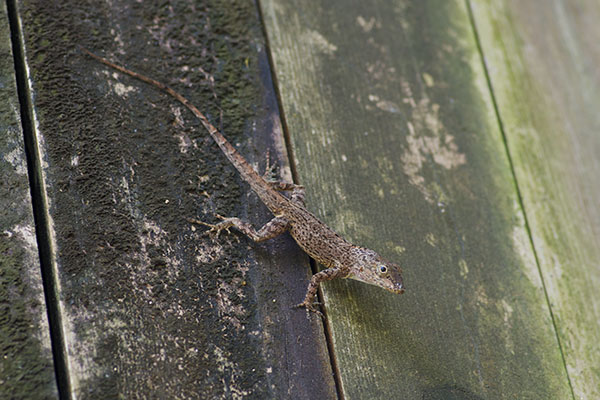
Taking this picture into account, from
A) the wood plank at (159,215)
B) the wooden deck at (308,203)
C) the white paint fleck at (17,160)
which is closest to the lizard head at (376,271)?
the wooden deck at (308,203)

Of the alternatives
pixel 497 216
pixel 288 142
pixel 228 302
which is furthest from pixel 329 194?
pixel 497 216

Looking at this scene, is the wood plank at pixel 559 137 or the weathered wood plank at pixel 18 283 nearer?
the weathered wood plank at pixel 18 283

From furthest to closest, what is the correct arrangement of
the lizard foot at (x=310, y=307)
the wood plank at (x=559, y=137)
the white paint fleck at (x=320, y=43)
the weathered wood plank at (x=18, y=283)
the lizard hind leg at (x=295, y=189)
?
the white paint fleck at (x=320, y=43)
the wood plank at (x=559, y=137)
the lizard hind leg at (x=295, y=189)
the lizard foot at (x=310, y=307)
the weathered wood plank at (x=18, y=283)

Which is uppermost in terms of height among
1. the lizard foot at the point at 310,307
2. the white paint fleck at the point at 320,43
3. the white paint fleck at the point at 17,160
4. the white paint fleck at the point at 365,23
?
the white paint fleck at the point at 365,23

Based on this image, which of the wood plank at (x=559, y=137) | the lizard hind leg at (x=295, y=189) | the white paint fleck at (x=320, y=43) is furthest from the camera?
the white paint fleck at (x=320, y=43)

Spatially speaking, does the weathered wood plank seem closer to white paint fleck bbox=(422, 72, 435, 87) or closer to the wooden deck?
the wooden deck

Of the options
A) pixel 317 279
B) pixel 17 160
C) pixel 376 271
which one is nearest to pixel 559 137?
pixel 376 271

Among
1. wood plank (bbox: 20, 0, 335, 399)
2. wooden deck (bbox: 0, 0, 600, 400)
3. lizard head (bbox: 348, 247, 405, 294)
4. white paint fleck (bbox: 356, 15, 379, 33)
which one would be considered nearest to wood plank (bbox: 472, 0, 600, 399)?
wooden deck (bbox: 0, 0, 600, 400)

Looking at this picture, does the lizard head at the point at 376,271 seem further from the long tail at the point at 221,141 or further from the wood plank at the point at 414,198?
the long tail at the point at 221,141
